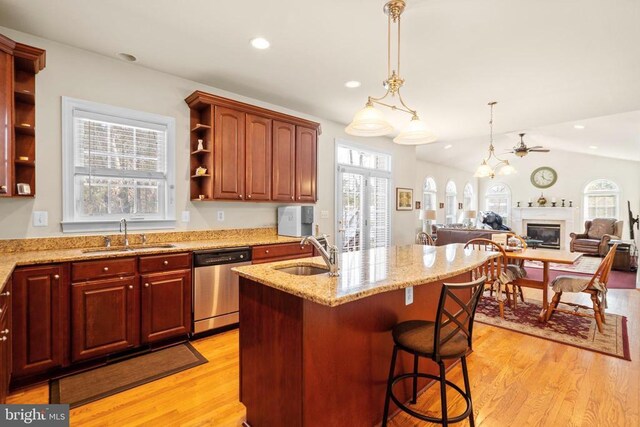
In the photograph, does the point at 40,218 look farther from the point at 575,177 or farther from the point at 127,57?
the point at 575,177

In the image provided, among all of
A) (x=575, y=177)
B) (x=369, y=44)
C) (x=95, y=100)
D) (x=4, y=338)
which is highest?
(x=369, y=44)

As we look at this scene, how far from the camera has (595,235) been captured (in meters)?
8.70

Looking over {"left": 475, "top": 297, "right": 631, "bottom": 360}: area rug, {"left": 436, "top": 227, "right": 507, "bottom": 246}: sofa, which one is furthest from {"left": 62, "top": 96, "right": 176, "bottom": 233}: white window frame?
{"left": 436, "top": 227, "right": 507, "bottom": 246}: sofa

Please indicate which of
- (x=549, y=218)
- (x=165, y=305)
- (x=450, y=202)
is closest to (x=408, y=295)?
(x=165, y=305)

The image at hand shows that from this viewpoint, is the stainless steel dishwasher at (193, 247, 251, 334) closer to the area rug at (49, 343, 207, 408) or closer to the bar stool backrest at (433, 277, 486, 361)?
the area rug at (49, 343, 207, 408)

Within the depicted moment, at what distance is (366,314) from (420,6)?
207cm

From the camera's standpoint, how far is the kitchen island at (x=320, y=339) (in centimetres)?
147

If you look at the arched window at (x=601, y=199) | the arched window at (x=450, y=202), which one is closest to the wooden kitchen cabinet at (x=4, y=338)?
the arched window at (x=450, y=202)

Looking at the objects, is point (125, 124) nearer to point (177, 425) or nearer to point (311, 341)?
point (177, 425)

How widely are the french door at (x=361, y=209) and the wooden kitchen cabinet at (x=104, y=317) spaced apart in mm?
3071


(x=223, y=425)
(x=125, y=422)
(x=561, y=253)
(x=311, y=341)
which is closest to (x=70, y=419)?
(x=125, y=422)

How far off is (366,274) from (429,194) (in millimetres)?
8668

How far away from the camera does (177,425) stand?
6.03 ft

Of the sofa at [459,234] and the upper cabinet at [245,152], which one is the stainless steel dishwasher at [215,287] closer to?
the upper cabinet at [245,152]
